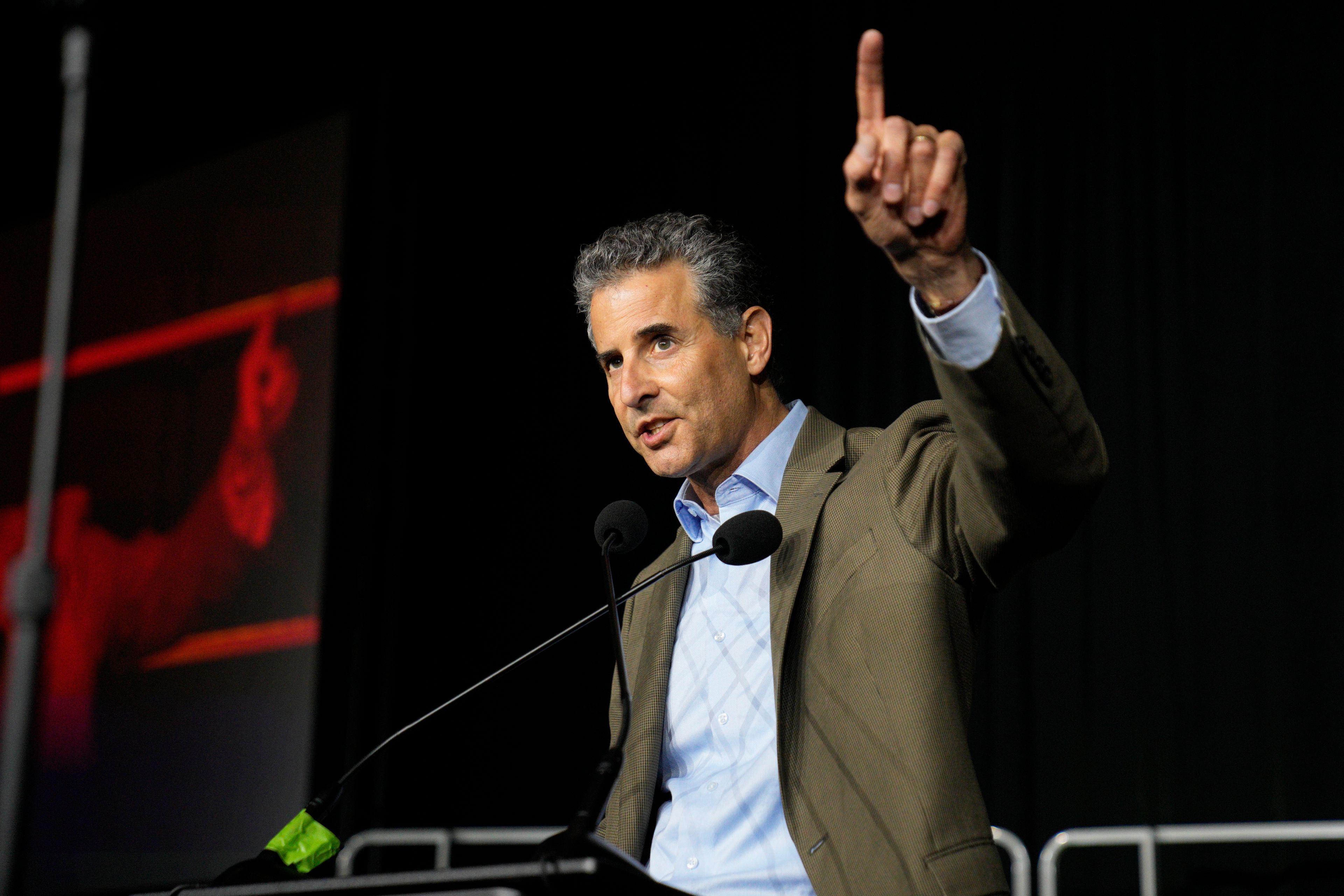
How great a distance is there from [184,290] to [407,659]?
1.61 meters

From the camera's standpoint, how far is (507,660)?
16.6 feet

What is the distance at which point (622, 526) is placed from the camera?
2.05 metres

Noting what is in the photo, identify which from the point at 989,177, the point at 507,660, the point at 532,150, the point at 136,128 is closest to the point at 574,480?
the point at 507,660

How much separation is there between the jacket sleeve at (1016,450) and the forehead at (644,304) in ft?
2.44

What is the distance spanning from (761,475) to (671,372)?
0.24m

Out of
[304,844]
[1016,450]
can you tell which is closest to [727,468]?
[1016,450]

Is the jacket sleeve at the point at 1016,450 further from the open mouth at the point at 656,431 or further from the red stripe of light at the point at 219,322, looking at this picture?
the red stripe of light at the point at 219,322

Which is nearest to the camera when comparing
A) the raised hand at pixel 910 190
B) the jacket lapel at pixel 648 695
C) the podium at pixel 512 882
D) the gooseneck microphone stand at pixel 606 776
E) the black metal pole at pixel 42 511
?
the black metal pole at pixel 42 511

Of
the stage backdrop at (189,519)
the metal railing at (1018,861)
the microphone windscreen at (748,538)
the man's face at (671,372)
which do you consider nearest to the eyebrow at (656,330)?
the man's face at (671,372)

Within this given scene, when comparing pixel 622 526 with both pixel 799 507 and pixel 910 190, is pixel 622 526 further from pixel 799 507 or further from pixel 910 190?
pixel 910 190

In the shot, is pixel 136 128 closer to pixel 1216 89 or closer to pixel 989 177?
pixel 989 177

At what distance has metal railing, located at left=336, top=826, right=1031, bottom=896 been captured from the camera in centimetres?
421

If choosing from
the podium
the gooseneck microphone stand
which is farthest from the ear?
the podium

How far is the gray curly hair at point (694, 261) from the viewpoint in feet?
7.99
